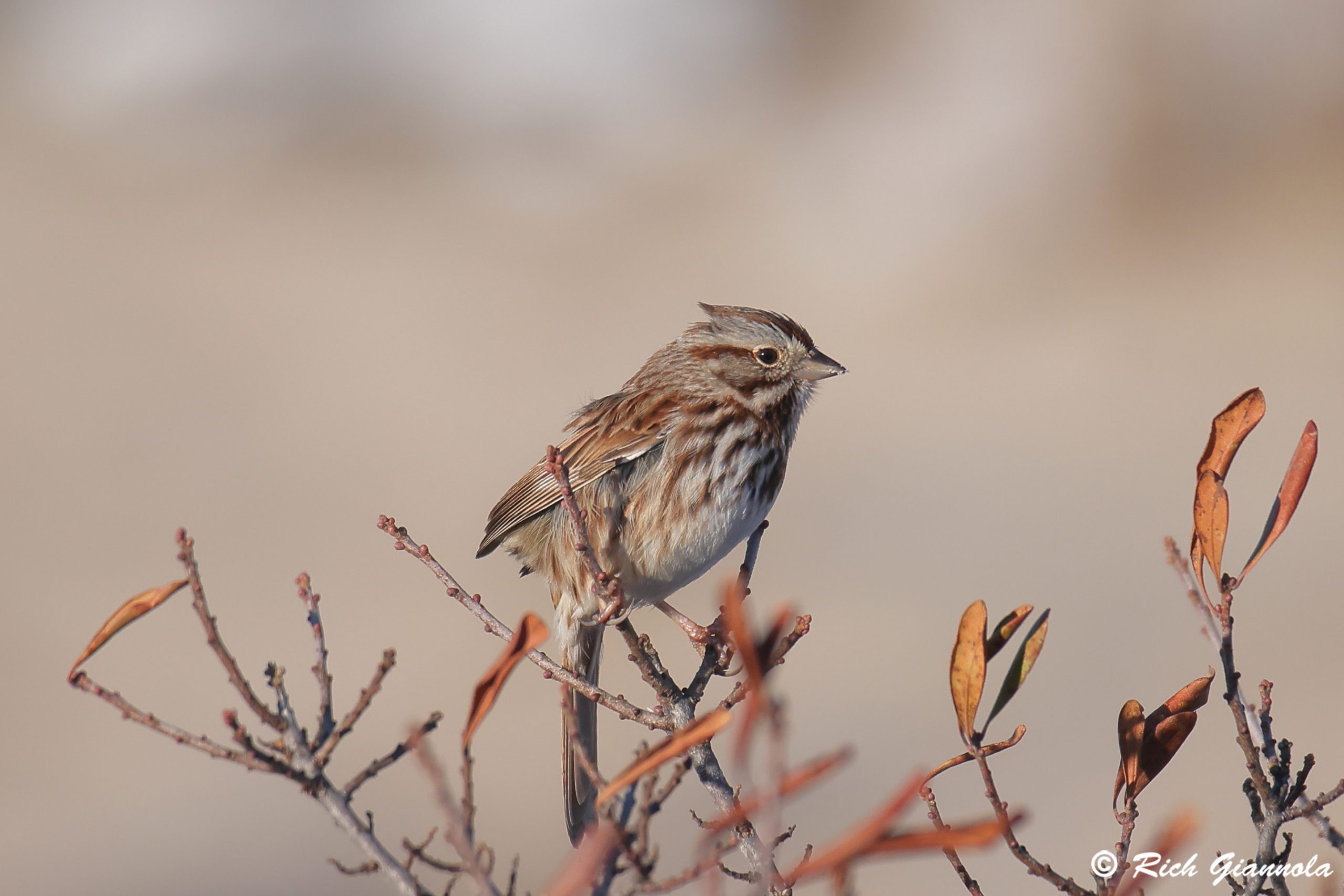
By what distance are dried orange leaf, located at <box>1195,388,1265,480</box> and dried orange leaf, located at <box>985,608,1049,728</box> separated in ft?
1.18

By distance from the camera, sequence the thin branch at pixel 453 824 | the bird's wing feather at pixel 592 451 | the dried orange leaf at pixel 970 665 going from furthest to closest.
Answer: the bird's wing feather at pixel 592 451 → the dried orange leaf at pixel 970 665 → the thin branch at pixel 453 824

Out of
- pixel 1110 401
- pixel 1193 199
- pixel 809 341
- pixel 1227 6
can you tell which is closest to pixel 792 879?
pixel 809 341

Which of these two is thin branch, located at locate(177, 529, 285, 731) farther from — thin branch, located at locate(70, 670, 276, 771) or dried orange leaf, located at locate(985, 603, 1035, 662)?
dried orange leaf, located at locate(985, 603, 1035, 662)

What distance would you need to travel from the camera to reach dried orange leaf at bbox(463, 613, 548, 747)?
1.43 m

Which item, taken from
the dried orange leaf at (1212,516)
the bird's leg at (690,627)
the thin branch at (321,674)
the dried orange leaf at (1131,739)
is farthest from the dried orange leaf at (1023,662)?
the bird's leg at (690,627)

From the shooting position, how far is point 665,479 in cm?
394

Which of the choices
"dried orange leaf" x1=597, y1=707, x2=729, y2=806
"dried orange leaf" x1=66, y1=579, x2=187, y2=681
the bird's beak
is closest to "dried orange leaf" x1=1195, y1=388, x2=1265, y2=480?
"dried orange leaf" x1=597, y1=707, x2=729, y2=806

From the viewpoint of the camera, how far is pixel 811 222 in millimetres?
17953

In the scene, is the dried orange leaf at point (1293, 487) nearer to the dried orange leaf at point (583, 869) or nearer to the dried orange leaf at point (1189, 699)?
the dried orange leaf at point (1189, 699)

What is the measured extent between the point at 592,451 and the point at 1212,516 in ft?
7.60

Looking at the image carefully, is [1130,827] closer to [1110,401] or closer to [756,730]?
[756,730]

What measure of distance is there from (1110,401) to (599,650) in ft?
32.4

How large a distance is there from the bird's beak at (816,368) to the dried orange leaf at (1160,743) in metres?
2.04

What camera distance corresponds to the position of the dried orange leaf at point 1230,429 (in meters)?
2.07
